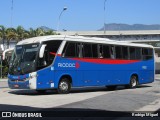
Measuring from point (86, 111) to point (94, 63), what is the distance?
34.0 ft

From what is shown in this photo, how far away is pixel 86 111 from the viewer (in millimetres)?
14141

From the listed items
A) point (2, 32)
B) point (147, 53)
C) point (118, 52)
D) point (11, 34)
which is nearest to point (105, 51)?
point (118, 52)

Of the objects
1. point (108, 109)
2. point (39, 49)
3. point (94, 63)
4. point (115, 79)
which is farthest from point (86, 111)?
point (115, 79)

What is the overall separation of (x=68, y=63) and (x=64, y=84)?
1157mm

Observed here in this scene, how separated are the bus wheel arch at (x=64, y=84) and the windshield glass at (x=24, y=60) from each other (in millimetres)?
2100

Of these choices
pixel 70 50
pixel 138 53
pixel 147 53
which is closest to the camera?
pixel 70 50

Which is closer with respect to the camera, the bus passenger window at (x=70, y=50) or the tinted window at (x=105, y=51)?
the bus passenger window at (x=70, y=50)

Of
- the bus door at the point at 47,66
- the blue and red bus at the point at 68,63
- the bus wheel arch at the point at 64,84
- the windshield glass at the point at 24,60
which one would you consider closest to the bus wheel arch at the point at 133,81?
the blue and red bus at the point at 68,63

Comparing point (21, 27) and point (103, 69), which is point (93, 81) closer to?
point (103, 69)

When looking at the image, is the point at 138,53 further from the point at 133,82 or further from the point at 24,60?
the point at 24,60

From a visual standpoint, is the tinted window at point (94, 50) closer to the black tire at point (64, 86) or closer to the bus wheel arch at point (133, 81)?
the black tire at point (64, 86)

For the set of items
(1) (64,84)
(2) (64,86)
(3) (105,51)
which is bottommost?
(2) (64,86)

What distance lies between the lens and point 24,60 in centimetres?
2141

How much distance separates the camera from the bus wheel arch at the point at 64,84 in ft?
73.3
